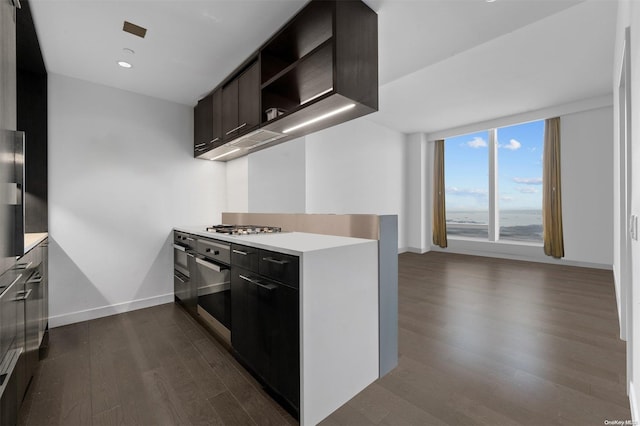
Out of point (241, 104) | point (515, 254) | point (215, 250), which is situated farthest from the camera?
point (515, 254)

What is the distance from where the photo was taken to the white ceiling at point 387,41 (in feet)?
6.33

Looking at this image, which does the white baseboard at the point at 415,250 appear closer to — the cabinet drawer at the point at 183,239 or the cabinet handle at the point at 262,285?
the cabinet drawer at the point at 183,239

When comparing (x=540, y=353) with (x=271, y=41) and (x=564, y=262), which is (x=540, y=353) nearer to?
(x=271, y=41)

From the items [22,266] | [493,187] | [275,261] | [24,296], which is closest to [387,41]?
[275,261]

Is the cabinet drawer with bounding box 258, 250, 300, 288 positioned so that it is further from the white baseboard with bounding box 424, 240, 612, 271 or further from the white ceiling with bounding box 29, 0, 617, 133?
the white baseboard with bounding box 424, 240, 612, 271

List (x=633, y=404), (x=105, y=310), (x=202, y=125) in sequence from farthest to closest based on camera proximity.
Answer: (x=202, y=125)
(x=105, y=310)
(x=633, y=404)

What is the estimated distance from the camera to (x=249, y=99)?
8.19 ft

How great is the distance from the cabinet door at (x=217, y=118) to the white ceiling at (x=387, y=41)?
0.14 meters

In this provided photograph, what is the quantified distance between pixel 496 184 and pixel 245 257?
6175 millimetres

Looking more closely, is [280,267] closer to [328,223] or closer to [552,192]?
[328,223]

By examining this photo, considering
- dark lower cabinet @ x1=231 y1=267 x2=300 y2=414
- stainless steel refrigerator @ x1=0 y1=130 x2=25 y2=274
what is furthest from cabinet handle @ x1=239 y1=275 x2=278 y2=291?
stainless steel refrigerator @ x1=0 y1=130 x2=25 y2=274

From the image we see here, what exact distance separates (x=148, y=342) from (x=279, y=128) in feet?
6.98

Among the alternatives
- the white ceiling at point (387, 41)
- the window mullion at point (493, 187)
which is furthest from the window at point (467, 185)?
the white ceiling at point (387, 41)

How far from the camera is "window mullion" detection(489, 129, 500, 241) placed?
6.14 m
